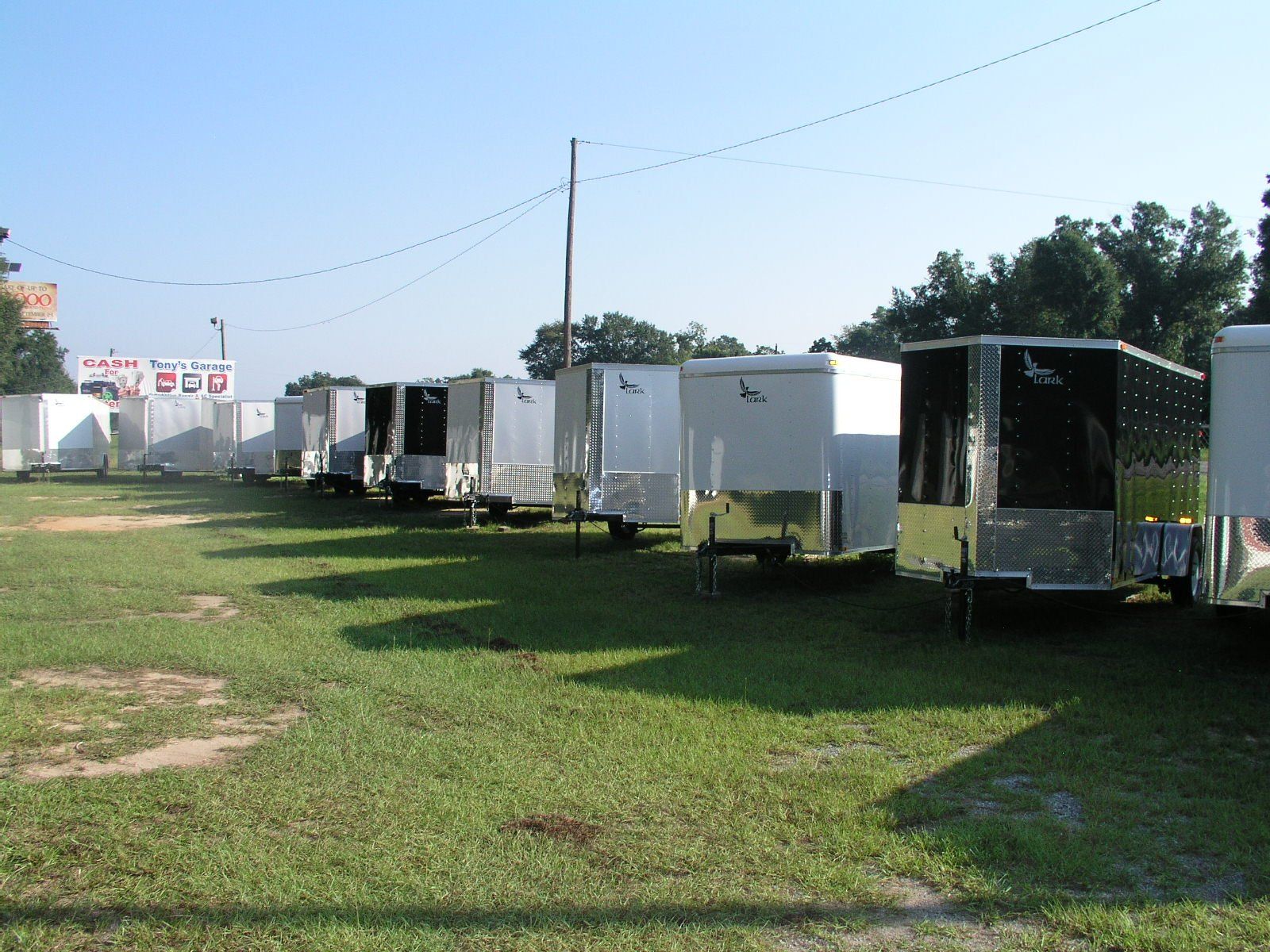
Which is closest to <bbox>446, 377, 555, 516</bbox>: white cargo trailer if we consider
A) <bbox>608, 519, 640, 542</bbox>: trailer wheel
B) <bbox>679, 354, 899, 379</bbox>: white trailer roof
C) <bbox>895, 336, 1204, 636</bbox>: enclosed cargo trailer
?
<bbox>608, 519, 640, 542</bbox>: trailer wheel

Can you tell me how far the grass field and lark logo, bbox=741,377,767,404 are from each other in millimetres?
2409

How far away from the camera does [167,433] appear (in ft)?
120

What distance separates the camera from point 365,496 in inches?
1173

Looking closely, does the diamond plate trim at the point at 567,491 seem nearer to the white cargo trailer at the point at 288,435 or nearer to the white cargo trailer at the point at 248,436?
the white cargo trailer at the point at 288,435

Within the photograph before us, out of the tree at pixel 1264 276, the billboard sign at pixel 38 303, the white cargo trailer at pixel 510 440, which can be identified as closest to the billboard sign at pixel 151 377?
the billboard sign at pixel 38 303

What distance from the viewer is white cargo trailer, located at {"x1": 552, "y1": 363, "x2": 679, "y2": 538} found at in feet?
53.4

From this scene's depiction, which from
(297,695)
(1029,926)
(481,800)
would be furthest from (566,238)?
(1029,926)

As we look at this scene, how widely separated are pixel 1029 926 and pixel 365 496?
27277 millimetres

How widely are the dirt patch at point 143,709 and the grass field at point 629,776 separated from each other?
0.03 meters

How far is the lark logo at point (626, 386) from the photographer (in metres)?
16.4

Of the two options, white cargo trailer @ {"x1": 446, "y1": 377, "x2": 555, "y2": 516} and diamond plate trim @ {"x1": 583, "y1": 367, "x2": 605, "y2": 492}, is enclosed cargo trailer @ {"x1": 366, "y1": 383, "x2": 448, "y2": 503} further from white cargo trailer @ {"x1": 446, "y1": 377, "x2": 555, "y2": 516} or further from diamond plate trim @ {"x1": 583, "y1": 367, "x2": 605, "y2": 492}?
diamond plate trim @ {"x1": 583, "y1": 367, "x2": 605, "y2": 492}

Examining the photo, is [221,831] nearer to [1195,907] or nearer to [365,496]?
[1195,907]

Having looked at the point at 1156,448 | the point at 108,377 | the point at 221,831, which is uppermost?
the point at 108,377

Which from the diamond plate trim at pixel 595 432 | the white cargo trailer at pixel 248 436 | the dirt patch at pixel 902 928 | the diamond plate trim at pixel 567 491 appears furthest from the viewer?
the white cargo trailer at pixel 248 436
